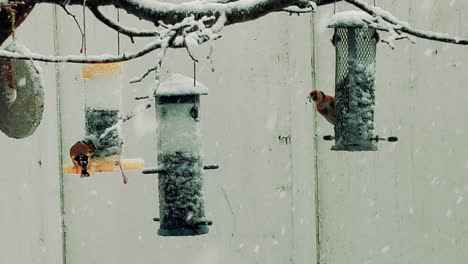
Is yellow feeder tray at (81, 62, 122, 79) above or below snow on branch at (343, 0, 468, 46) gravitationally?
below

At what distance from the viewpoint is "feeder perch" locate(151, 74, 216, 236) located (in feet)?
10.4

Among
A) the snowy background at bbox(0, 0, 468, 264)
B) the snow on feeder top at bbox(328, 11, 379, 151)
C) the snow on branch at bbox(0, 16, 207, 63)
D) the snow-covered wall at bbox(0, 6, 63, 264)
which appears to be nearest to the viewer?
the snow on branch at bbox(0, 16, 207, 63)

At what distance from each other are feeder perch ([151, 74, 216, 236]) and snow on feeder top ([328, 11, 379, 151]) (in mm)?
500

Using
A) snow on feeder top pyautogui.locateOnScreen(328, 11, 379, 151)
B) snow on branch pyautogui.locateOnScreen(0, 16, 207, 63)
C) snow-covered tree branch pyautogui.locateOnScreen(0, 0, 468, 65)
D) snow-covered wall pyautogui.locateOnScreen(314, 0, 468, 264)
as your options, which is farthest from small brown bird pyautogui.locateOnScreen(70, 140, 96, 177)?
snow-covered wall pyautogui.locateOnScreen(314, 0, 468, 264)

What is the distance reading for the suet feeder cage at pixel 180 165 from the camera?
3.16 metres

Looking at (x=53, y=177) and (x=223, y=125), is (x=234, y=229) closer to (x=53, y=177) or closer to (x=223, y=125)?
(x=223, y=125)

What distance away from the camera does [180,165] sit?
3.22 meters

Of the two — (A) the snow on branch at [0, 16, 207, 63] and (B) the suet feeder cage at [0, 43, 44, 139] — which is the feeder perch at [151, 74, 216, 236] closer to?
(B) the suet feeder cage at [0, 43, 44, 139]

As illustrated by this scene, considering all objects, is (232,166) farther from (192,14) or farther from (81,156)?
(192,14)

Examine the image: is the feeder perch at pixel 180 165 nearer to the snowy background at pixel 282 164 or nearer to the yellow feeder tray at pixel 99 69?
the yellow feeder tray at pixel 99 69

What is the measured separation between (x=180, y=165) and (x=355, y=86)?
668 mm

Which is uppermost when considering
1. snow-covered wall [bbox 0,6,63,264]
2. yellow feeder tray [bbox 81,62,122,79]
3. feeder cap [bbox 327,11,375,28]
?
feeder cap [bbox 327,11,375,28]

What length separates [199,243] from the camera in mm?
4152

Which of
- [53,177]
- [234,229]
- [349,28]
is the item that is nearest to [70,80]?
[53,177]
